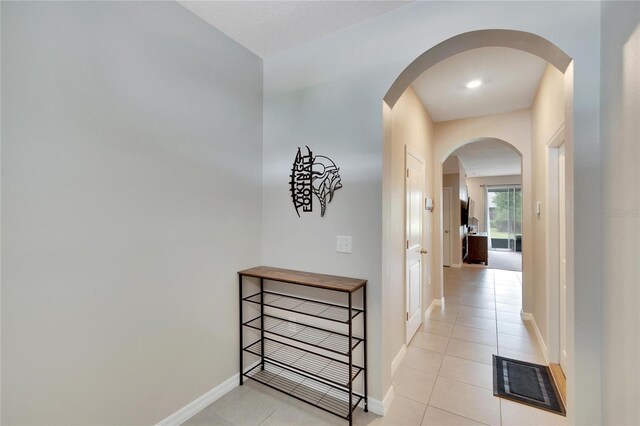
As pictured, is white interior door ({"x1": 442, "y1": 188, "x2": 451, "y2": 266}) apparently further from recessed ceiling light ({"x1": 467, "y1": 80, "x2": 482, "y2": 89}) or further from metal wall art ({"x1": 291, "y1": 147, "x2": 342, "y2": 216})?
metal wall art ({"x1": 291, "y1": 147, "x2": 342, "y2": 216})

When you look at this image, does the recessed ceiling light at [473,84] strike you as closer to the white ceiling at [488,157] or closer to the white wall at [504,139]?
the white wall at [504,139]

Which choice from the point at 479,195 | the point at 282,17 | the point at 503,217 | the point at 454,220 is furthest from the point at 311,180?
the point at 503,217

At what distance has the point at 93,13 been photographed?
4.71ft

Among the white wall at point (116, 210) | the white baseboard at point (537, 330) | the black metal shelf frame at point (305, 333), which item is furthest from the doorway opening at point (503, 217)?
the white wall at point (116, 210)

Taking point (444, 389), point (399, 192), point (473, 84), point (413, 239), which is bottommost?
point (444, 389)

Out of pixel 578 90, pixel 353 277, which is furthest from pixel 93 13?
pixel 578 90

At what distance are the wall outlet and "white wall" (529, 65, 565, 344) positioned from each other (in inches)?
76.9

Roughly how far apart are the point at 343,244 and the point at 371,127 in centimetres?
88

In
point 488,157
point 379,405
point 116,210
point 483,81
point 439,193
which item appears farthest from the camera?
point 488,157

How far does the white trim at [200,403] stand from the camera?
70.2 inches

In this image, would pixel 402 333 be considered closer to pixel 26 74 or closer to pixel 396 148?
pixel 396 148

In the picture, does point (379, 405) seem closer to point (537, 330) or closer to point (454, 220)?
point (537, 330)

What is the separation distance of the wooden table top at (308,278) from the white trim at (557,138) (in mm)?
2036

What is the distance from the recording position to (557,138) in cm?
238
